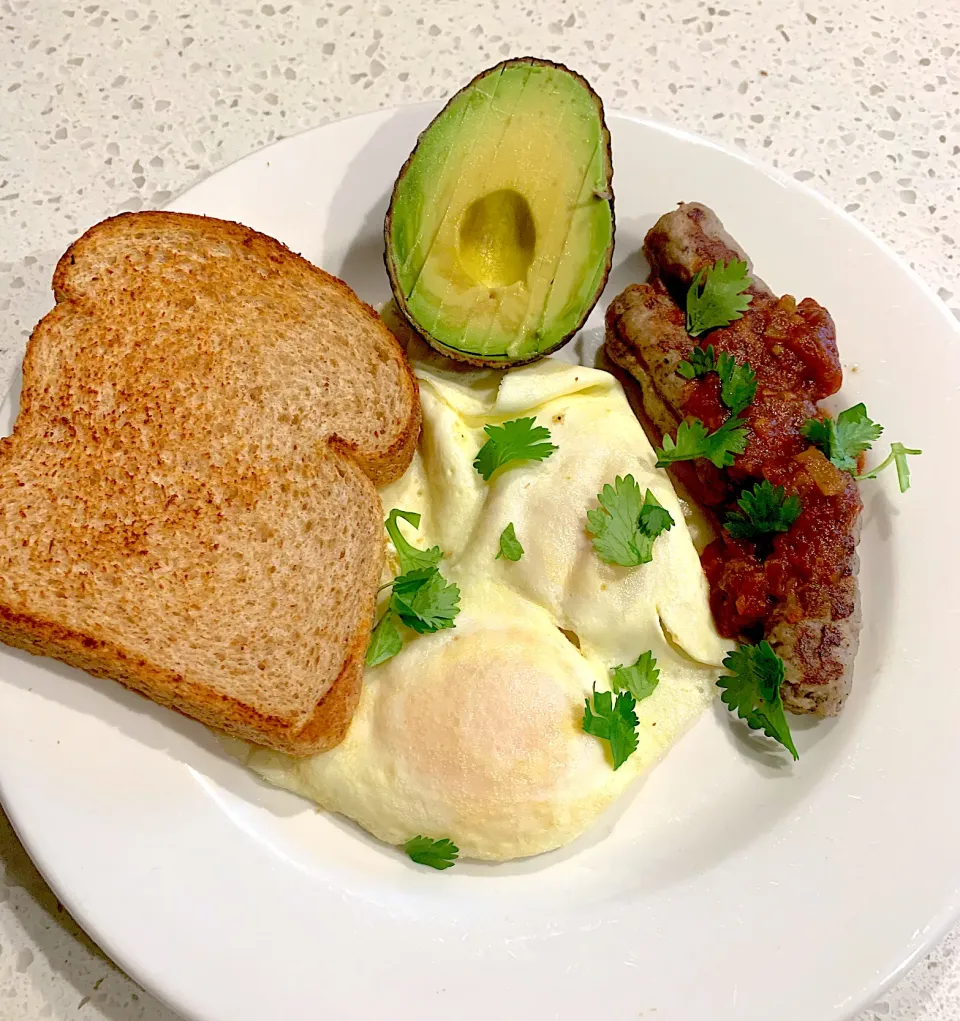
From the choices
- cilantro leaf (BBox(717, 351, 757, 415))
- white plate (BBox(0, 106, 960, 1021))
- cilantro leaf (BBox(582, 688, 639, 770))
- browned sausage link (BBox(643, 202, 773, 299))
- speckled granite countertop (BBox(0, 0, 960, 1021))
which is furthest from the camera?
speckled granite countertop (BBox(0, 0, 960, 1021))

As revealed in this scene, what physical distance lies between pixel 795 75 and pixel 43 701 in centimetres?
269

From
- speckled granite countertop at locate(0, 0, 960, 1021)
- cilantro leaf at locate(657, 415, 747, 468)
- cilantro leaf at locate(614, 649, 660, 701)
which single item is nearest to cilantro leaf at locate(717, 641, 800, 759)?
cilantro leaf at locate(614, 649, 660, 701)

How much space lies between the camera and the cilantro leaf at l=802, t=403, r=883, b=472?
1.93m

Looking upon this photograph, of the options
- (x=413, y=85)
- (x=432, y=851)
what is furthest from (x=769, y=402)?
(x=413, y=85)

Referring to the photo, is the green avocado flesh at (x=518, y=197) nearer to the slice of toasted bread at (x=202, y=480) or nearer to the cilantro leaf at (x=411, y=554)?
the slice of toasted bread at (x=202, y=480)

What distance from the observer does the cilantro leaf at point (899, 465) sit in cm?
200

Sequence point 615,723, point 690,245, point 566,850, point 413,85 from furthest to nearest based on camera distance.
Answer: point 413,85 < point 690,245 < point 566,850 < point 615,723

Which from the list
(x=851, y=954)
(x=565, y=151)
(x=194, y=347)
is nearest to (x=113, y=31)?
(x=194, y=347)

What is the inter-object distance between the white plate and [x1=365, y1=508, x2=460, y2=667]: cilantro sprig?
0.39m

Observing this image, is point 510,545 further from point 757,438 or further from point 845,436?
point 845,436

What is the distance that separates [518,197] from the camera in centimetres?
184

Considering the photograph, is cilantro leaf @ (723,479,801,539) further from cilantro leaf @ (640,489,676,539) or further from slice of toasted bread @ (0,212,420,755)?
slice of toasted bread @ (0,212,420,755)

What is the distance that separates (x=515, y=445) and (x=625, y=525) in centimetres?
29

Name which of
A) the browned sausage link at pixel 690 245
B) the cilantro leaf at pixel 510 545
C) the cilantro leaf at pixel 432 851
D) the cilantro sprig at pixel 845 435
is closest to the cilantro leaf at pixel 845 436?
the cilantro sprig at pixel 845 435
